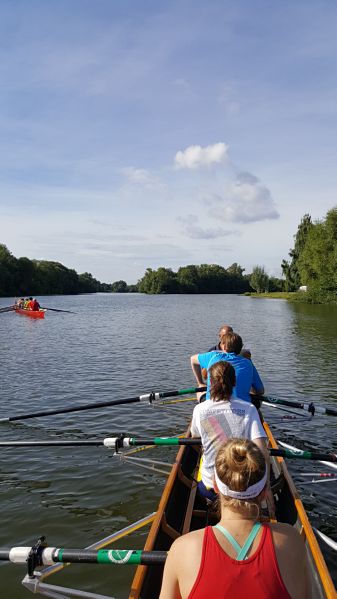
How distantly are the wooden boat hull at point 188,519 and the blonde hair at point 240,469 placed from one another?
1994mm

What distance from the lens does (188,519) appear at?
5.34 m

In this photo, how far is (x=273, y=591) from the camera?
87.8 inches

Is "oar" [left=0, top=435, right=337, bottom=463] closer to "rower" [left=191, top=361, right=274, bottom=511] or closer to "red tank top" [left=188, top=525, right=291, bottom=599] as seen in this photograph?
"rower" [left=191, top=361, right=274, bottom=511]

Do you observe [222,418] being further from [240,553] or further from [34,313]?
[34,313]

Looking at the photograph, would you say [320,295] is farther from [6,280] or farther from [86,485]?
[6,280]

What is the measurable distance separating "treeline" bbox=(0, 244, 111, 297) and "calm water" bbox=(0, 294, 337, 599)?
8323 centimetres

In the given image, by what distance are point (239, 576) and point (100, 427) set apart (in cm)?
887

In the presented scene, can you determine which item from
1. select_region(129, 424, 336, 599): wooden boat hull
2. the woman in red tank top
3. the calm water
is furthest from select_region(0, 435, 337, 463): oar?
the woman in red tank top

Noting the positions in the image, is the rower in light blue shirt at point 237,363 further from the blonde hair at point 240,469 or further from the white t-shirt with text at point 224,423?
the blonde hair at point 240,469

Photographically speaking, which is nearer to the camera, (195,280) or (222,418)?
(222,418)

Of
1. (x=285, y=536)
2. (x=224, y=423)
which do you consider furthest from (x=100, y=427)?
(x=285, y=536)

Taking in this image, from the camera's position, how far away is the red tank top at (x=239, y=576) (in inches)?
87.4

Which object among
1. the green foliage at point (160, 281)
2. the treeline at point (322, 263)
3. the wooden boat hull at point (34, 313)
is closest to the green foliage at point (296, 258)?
the treeline at point (322, 263)

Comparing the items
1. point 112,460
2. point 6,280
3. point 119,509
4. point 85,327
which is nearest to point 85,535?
point 119,509
